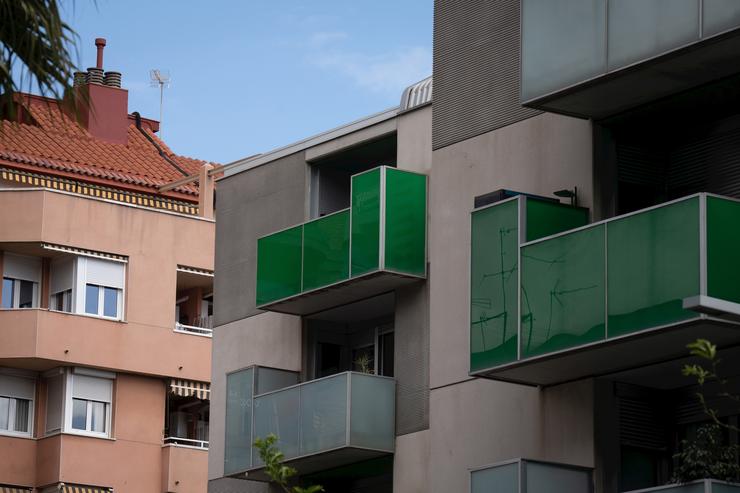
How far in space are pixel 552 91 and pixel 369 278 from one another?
5.77 metres

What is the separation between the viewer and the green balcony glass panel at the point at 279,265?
29.9 metres

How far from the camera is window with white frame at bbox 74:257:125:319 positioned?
152 feet

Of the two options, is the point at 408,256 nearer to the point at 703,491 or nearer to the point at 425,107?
the point at 425,107

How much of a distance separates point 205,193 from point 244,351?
684 inches

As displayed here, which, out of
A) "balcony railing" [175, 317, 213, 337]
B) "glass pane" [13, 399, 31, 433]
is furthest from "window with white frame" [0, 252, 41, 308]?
"balcony railing" [175, 317, 213, 337]

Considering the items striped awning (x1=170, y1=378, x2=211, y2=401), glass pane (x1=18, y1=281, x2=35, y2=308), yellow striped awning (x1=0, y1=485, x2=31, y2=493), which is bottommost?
yellow striped awning (x1=0, y1=485, x2=31, y2=493)

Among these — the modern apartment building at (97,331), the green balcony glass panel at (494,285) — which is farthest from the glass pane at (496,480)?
the modern apartment building at (97,331)

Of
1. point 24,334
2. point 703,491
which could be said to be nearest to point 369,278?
point 703,491

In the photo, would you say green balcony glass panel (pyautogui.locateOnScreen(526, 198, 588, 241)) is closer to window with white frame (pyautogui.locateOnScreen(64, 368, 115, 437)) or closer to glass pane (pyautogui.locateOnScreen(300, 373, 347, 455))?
glass pane (pyautogui.locateOnScreen(300, 373, 347, 455))

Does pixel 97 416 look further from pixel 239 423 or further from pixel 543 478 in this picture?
pixel 543 478

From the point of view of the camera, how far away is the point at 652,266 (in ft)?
70.9

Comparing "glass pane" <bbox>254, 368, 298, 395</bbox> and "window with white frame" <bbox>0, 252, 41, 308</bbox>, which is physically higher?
"window with white frame" <bbox>0, 252, 41, 308</bbox>

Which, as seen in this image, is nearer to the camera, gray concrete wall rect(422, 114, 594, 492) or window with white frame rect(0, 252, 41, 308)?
gray concrete wall rect(422, 114, 594, 492)

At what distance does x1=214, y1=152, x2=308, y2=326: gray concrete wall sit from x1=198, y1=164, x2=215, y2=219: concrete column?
589 inches
